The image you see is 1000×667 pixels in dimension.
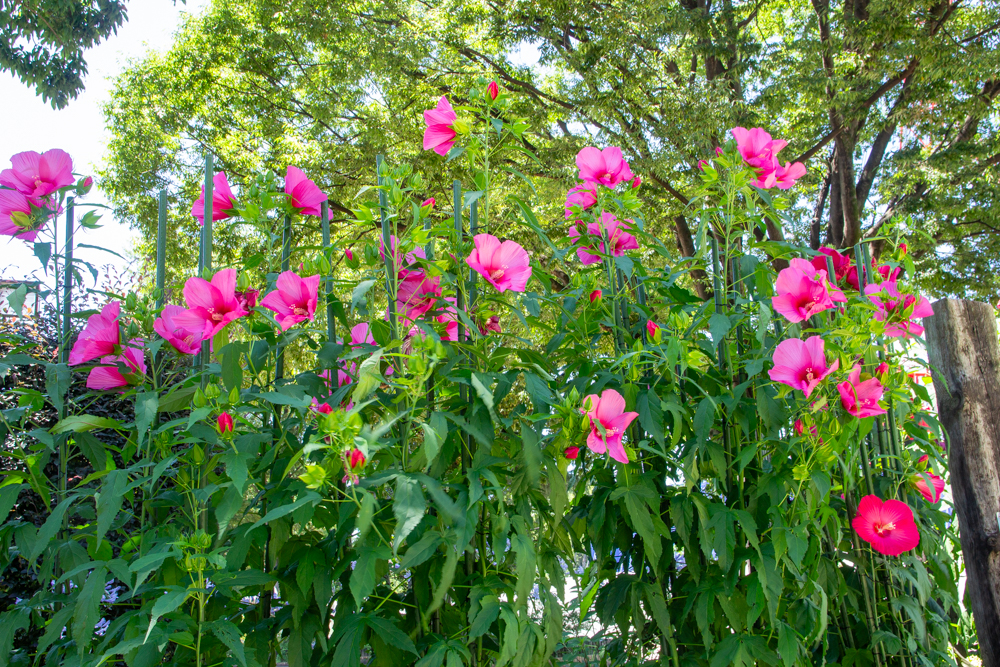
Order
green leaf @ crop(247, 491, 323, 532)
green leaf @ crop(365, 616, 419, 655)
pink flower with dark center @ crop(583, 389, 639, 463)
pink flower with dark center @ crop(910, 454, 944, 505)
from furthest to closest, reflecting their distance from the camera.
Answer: pink flower with dark center @ crop(910, 454, 944, 505) < pink flower with dark center @ crop(583, 389, 639, 463) < green leaf @ crop(365, 616, 419, 655) < green leaf @ crop(247, 491, 323, 532)

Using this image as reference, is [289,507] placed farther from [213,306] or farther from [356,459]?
[213,306]

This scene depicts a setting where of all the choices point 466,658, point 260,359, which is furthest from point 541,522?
point 260,359

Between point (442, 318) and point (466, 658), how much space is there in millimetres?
508

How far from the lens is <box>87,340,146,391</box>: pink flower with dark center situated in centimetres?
104

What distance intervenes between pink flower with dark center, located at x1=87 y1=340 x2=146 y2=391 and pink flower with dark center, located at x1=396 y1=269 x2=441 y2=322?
0.40m

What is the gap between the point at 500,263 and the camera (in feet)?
3.55

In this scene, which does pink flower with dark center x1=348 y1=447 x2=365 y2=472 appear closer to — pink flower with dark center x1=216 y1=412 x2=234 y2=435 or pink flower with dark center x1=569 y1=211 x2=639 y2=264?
pink flower with dark center x1=216 y1=412 x2=234 y2=435

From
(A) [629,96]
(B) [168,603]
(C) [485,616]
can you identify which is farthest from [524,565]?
(A) [629,96]

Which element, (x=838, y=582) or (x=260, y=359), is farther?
(x=838, y=582)

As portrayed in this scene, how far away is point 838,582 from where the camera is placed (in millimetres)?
1219

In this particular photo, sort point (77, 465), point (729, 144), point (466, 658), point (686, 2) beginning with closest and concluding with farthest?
point (466, 658) → point (729, 144) → point (77, 465) → point (686, 2)

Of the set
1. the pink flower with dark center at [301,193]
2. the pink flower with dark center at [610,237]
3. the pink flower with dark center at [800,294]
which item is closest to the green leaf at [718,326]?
the pink flower with dark center at [800,294]

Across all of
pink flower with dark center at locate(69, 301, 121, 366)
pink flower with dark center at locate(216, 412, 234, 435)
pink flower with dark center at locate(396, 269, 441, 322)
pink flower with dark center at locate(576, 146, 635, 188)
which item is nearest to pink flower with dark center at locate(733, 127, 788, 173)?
pink flower with dark center at locate(576, 146, 635, 188)

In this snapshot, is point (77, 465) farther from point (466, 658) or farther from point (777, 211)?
point (777, 211)
